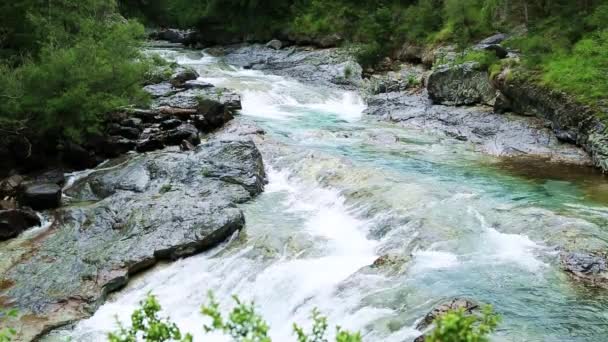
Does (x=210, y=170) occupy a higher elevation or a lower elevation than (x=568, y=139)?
lower

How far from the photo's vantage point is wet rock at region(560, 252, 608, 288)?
836cm

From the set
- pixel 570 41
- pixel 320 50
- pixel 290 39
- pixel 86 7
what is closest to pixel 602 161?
pixel 570 41

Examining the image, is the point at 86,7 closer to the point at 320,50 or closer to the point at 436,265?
the point at 436,265

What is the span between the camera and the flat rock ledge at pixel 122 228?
9305 millimetres

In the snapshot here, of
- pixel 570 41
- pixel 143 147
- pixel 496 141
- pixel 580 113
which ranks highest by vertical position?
pixel 570 41

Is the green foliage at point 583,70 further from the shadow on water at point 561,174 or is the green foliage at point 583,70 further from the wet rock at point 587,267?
the wet rock at point 587,267

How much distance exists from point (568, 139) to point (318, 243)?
9.26 metres

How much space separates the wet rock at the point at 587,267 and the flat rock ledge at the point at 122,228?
6161 mm

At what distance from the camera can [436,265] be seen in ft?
30.1

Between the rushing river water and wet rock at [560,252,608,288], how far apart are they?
0.66ft

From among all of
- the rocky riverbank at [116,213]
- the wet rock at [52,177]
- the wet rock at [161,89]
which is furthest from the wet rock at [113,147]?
the wet rock at [161,89]

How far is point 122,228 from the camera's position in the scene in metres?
11.6

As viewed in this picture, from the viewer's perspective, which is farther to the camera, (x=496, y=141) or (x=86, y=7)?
(x=86, y=7)

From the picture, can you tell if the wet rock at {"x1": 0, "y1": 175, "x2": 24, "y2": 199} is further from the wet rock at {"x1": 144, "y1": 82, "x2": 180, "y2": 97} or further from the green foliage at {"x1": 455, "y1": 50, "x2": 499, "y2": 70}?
the green foliage at {"x1": 455, "y1": 50, "x2": 499, "y2": 70}
